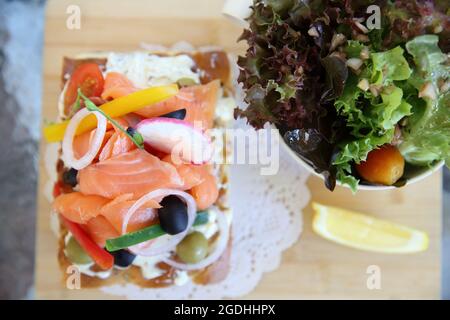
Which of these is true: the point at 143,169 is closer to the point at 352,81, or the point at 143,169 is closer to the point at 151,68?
the point at 151,68

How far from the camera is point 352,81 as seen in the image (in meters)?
1.07

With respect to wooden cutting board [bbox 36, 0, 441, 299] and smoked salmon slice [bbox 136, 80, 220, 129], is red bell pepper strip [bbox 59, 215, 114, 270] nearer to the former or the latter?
wooden cutting board [bbox 36, 0, 441, 299]

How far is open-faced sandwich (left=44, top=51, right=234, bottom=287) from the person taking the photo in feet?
4.31

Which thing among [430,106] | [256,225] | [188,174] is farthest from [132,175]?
[430,106]

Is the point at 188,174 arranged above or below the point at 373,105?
below

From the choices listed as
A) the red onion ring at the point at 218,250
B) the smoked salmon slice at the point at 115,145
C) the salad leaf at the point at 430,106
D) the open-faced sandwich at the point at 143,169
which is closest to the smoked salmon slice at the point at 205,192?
the open-faced sandwich at the point at 143,169

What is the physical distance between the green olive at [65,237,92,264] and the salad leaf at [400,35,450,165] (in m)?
0.93

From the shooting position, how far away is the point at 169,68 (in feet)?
5.00

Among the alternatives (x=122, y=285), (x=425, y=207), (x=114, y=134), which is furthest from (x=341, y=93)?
(x=122, y=285)

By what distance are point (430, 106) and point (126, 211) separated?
0.76m

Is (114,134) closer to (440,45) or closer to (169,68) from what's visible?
(169,68)

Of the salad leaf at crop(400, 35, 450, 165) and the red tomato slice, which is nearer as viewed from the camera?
the salad leaf at crop(400, 35, 450, 165)

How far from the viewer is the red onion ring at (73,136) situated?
1283mm

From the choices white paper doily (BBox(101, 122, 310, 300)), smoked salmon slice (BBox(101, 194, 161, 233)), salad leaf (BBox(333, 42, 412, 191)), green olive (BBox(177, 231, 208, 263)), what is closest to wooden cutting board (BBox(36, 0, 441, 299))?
white paper doily (BBox(101, 122, 310, 300))
